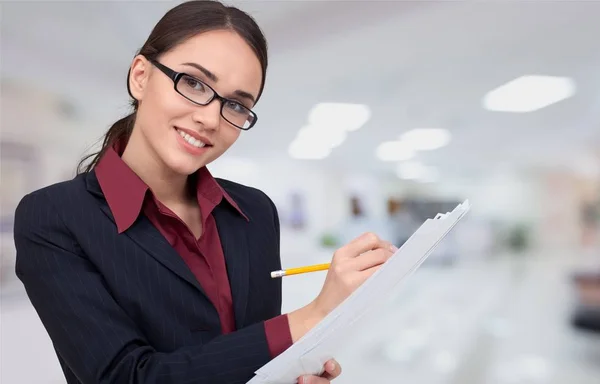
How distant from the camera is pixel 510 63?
251cm

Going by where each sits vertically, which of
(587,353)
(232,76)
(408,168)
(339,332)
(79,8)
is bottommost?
(587,353)

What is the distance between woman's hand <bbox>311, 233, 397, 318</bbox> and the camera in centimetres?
63

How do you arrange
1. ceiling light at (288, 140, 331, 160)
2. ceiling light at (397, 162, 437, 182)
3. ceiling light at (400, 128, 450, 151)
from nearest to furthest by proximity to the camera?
ceiling light at (288, 140, 331, 160)
ceiling light at (400, 128, 450, 151)
ceiling light at (397, 162, 437, 182)

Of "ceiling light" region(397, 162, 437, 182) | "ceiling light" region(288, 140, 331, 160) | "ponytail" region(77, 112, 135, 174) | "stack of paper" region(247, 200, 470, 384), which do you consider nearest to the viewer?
"stack of paper" region(247, 200, 470, 384)

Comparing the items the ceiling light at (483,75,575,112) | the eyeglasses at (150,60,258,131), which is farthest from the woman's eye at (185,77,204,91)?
the ceiling light at (483,75,575,112)

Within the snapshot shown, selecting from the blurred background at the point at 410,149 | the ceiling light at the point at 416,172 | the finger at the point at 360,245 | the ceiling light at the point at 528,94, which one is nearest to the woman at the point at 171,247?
the finger at the point at 360,245

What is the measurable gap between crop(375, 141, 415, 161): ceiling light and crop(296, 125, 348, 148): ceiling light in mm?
341

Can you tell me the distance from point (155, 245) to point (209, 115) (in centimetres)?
23

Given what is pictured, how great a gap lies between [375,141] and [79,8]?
187 cm

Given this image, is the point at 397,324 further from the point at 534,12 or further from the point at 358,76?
the point at 534,12

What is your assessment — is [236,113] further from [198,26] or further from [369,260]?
[369,260]

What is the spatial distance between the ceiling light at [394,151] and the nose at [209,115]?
236 centimetres

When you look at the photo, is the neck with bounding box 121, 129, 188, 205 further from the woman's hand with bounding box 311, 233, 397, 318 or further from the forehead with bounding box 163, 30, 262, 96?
the woman's hand with bounding box 311, 233, 397, 318

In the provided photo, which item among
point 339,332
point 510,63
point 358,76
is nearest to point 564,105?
point 510,63
